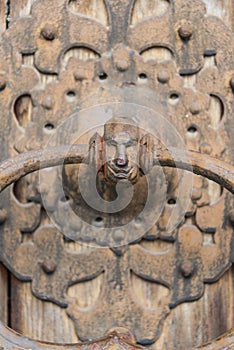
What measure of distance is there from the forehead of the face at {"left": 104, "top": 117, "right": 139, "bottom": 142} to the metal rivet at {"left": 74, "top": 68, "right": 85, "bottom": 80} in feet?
0.35

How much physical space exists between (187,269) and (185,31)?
0.80 feet

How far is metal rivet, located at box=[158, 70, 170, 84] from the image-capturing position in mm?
1175

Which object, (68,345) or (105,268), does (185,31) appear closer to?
(105,268)

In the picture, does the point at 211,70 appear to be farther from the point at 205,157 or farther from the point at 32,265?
the point at 32,265

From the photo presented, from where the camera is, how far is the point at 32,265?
1171mm

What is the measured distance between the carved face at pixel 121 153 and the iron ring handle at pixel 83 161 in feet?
0.08

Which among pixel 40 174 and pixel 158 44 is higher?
pixel 158 44

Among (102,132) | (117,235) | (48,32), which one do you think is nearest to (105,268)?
(117,235)

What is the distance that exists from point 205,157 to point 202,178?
0.12 meters

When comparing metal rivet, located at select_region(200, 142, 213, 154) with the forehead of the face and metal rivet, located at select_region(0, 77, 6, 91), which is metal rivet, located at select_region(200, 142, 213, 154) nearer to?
the forehead of the face

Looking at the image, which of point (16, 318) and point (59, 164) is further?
point (16, 318)

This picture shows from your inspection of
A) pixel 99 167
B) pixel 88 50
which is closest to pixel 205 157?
pixel 99 167

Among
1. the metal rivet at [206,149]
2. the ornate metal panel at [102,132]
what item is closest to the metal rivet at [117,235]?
the ornate metal panel at [102,132]

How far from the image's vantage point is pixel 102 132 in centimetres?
115
